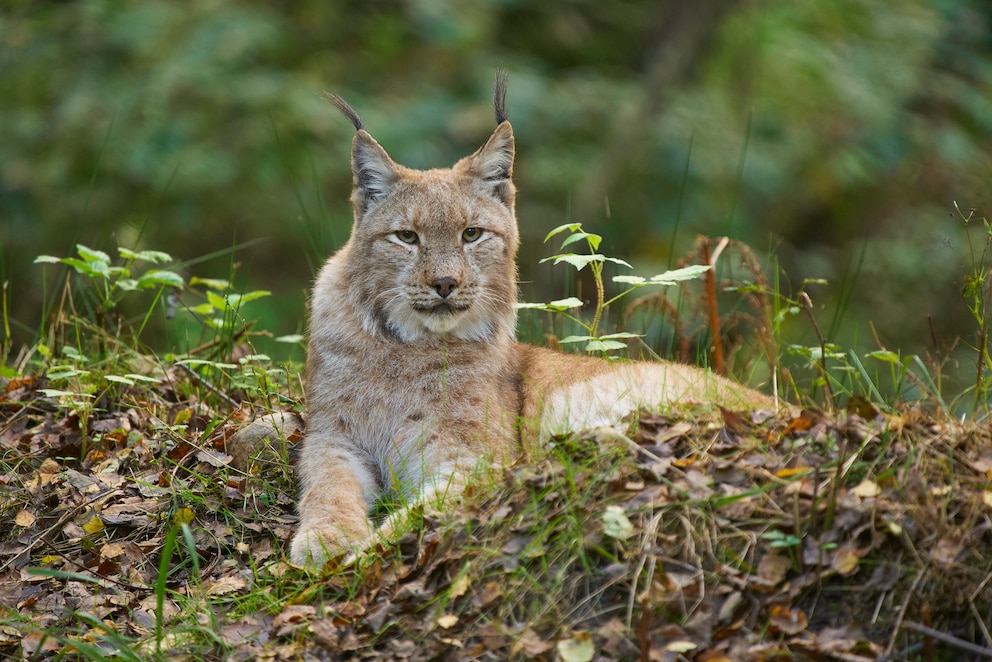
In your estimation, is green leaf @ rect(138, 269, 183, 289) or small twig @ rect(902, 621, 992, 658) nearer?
small twig @ rect(902, 621, 992, 658)

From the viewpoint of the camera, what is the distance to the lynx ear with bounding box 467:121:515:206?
4.65m

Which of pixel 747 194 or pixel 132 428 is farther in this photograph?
pixel 747 194

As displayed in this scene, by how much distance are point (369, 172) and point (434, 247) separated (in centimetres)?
50

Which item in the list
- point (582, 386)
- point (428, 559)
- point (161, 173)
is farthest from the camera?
point (161, 173)

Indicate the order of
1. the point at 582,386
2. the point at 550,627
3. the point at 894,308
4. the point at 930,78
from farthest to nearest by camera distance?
the point at 930,78, the point at 894,308, the point at 582,386, the point at 550,627

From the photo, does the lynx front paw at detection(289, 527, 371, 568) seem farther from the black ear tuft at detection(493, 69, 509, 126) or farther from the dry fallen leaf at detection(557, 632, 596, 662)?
the black ear tuft at detection(493, 69, 509, 126)

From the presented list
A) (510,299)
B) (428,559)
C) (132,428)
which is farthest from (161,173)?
(428,559)

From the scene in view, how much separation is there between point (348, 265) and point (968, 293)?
2.49m

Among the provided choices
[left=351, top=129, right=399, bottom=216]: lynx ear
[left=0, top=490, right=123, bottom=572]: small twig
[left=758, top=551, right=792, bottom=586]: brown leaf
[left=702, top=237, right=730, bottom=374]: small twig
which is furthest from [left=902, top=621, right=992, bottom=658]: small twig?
[left=0, top=490, right=123, bottom=572]: small twig

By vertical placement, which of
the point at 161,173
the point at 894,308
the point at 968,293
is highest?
the point at 968,293

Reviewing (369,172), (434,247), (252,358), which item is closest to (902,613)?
(434,247)

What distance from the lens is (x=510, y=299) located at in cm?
463

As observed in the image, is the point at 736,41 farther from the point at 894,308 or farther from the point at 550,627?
the point at 550,627

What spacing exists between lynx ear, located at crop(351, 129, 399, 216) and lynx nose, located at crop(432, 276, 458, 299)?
58 cm
